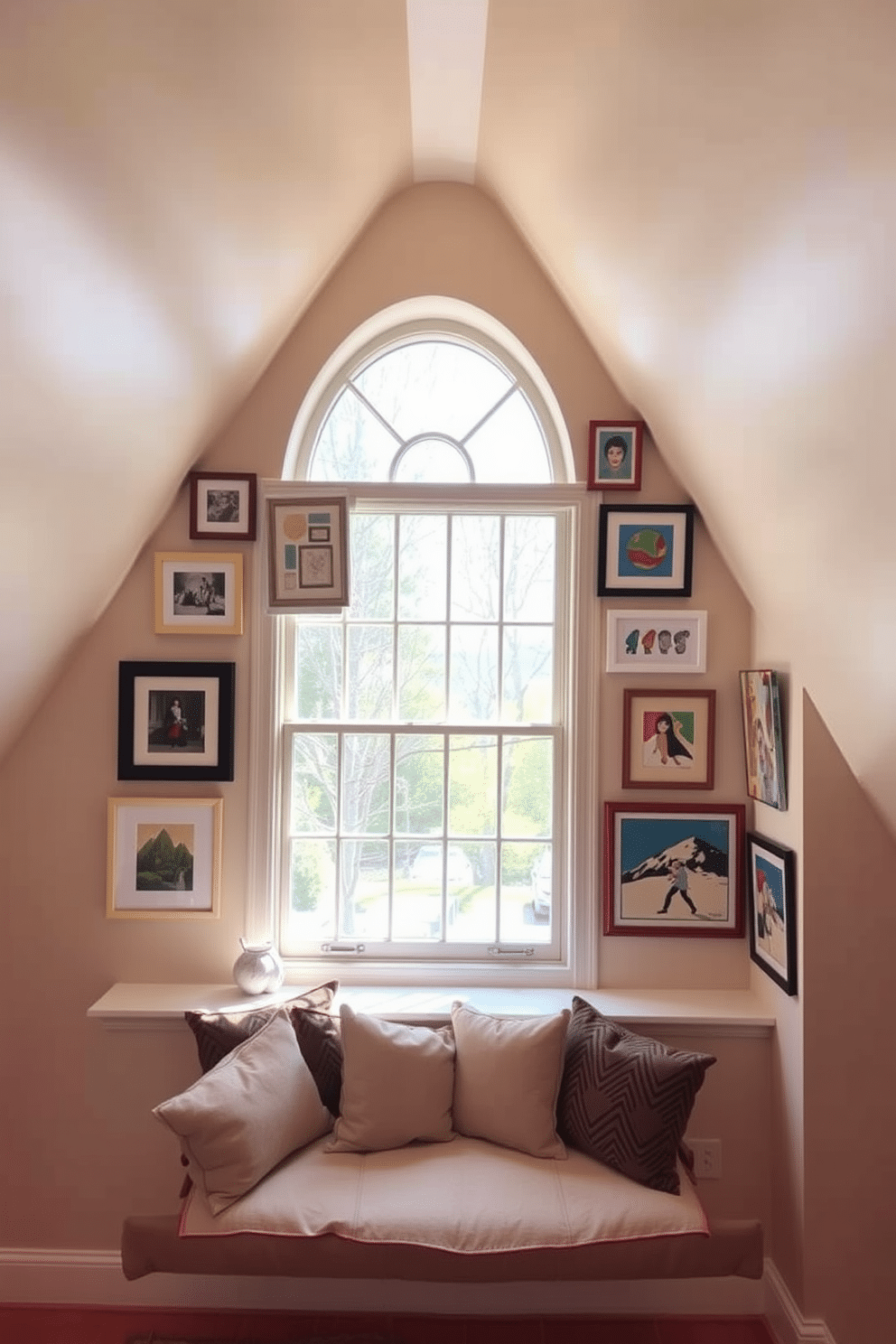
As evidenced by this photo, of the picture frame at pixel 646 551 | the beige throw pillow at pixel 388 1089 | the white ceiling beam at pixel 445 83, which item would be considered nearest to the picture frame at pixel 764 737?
the picture frame at pixel 646 551

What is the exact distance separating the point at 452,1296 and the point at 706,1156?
2.84 ft

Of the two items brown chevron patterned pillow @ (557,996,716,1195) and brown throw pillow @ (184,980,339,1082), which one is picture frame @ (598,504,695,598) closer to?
brown chevron patterned pillow @ (557,996,716,1195)

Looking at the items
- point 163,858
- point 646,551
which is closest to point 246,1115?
point 163,858

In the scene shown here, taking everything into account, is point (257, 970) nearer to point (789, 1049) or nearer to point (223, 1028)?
point (223, 1028)

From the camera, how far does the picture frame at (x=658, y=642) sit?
314 centimetres

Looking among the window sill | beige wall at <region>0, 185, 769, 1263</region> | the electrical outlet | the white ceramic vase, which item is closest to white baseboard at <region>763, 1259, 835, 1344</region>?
beige wall at <region>0, 185, 769, 1263</region>

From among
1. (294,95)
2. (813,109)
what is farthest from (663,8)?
(294,95)

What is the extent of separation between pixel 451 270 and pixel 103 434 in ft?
4.62

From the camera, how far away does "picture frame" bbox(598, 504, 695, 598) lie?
3143 millimetres

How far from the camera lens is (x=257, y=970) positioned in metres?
3.01

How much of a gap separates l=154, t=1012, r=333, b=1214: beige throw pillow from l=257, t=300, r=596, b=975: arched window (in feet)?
2.03

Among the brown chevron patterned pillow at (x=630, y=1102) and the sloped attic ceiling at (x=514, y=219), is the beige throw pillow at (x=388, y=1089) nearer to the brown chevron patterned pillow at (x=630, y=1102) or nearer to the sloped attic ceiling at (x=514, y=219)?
the brown chevron patterned pillow at (x=630, y=1102)

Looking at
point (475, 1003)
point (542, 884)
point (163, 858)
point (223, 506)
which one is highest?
point (223, 506)

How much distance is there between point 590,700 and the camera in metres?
3.18
